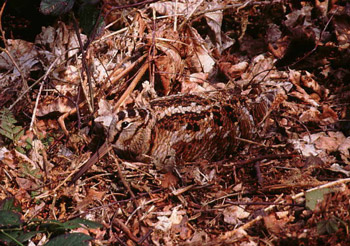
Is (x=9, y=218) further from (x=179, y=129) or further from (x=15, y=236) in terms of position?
(x=179, y=129)

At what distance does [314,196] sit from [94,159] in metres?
1.68

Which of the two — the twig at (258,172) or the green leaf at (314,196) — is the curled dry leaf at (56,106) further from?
the green leaf at (314,196)

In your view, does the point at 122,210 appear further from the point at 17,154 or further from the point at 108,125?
the point at 17,154

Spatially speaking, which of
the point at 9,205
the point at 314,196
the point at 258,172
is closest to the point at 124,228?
the point at 9,205

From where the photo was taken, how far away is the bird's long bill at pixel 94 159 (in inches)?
120

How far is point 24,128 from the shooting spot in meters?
3.35

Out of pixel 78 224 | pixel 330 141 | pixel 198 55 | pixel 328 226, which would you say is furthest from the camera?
pixel 198 55

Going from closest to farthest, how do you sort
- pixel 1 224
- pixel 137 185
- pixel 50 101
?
pixel 1 224, pixel 137 185, pixel 50 101

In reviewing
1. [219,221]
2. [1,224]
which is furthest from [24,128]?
[219,221]

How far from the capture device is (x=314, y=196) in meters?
2.62

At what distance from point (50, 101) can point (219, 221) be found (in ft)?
6.56

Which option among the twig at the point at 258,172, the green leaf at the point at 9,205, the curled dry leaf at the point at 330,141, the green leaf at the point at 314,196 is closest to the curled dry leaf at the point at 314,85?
the curled dry leaf at the point at 330,141

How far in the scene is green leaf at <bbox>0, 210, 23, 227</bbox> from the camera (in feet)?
6.88

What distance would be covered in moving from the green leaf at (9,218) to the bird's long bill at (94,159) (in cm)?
86
